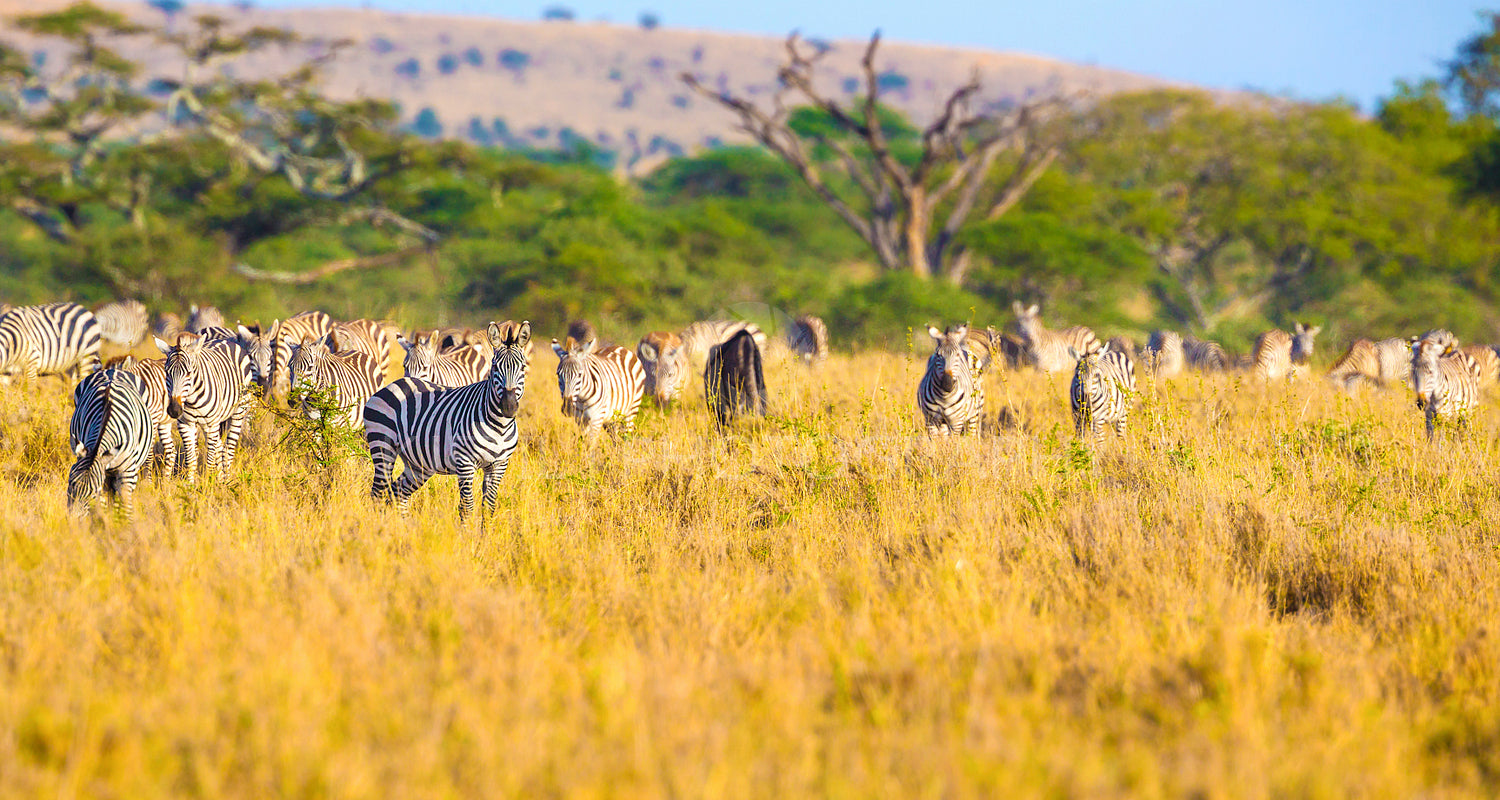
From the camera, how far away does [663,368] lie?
1165 cm

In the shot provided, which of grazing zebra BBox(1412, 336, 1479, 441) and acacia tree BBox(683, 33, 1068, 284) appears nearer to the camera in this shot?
grazing zebra BBox(1412, 336, 1479, 441)

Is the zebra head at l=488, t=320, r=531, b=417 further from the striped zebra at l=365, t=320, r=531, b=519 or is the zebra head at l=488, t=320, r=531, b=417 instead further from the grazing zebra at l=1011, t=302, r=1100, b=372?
the grazing zebra at l=1011, t=302, r=1100, b=372

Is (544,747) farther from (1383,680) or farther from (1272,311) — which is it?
(1272,311)

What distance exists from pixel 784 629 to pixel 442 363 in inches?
252

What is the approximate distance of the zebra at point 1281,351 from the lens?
1590 cm

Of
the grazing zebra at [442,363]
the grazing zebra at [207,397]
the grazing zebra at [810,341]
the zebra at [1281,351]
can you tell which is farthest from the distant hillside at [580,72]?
the grazing zebra at [207,397]

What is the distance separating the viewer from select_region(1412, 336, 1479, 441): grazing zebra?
30.5ft

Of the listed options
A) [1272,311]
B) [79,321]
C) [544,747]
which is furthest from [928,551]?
[1272,311]

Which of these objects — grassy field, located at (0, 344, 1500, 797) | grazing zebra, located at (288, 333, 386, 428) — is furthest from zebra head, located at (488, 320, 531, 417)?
grazing zebra, located at (288, 333, 386, 428)

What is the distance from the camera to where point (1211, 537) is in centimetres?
602

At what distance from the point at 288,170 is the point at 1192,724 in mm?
31668

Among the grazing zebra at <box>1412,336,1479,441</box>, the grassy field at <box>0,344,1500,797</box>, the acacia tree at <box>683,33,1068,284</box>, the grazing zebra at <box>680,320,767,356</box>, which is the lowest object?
the grassy field at <box>0,344,1500,797</box>

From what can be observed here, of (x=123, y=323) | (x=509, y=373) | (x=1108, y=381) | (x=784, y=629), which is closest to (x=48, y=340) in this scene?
(x=123, y=323)

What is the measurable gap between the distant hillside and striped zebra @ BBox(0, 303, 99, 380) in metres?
102
